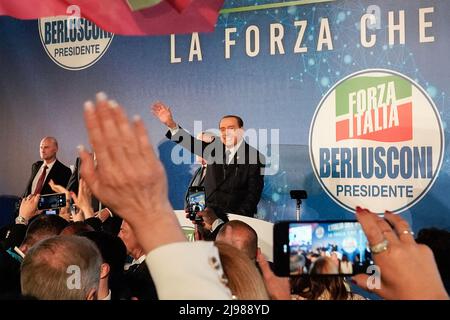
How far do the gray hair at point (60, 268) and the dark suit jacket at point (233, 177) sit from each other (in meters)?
3.41

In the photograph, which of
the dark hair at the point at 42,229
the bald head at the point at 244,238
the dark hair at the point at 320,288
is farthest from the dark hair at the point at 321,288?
the dark hair at the point at 42,229

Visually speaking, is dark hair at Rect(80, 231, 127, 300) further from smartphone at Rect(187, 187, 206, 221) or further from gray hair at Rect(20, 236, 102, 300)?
smartphone at Rect(187, 187, 206, 221)

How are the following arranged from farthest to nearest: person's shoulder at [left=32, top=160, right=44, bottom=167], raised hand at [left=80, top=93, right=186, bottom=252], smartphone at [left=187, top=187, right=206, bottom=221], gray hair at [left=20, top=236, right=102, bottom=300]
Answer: person's shoulder at [left=32, top=160, right=44, bottom=167] < smartphone at [left=187, top=187, right=206, bottom=221] < gray hair at [left=20, top=236, right=102, bottom=300] < raised hand at [left=80, top=93, right=186, bottom=252]

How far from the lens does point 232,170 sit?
548cm

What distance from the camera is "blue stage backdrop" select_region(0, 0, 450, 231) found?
4.79 meters

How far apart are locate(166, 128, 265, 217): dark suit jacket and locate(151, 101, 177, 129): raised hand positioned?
0.62ft

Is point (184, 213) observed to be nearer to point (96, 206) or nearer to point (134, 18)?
point (96, 206)

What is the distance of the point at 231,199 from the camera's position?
17.9ft

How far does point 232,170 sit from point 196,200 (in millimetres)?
361

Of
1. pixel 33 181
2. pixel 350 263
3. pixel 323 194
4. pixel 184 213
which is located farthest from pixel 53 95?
pixel 350 263

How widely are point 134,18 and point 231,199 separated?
1.59 m

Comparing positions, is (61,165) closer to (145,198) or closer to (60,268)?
(60,268)

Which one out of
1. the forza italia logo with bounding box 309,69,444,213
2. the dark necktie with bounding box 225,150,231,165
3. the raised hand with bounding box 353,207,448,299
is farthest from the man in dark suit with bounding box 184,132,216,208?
the raised hand with bounding box 353,207,448,299

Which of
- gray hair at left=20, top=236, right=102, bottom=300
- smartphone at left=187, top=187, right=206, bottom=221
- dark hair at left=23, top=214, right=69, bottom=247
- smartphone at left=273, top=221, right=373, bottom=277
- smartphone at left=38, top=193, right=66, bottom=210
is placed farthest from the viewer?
smartphone at left=38, top=193, right=66, bottom=210
